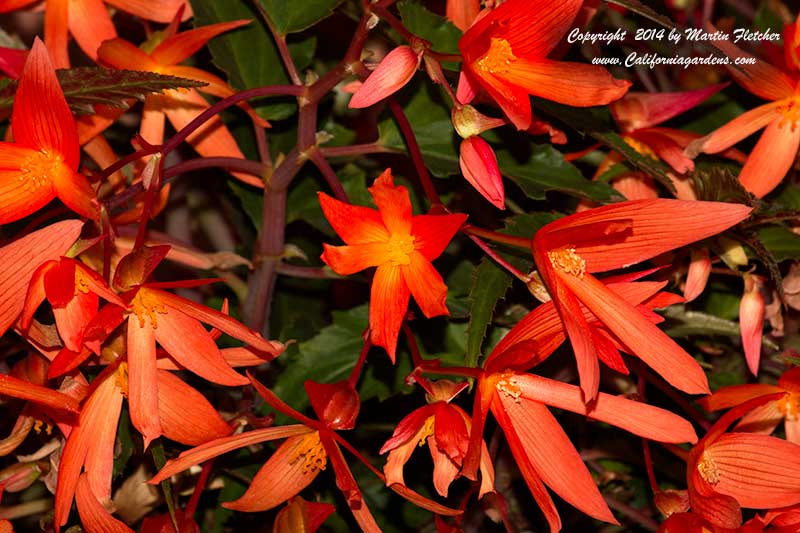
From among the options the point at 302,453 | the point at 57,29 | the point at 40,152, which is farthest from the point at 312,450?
the point at 57,29

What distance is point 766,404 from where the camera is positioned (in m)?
0.62

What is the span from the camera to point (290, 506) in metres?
0.55

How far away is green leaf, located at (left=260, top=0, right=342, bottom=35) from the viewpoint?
0.68m

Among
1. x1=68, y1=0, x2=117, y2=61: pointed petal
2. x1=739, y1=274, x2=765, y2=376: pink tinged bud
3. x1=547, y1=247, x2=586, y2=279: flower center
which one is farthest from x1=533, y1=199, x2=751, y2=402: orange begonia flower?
x1=68, y1=0, x2=117, y2=61: pointed petal

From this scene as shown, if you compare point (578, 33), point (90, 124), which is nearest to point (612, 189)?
point (578, 33)

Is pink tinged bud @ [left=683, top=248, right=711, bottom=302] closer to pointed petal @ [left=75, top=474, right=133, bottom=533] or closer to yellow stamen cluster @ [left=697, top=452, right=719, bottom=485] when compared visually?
yellow stamen cluster @ [left=697, top=452, right=719, bottom=485]

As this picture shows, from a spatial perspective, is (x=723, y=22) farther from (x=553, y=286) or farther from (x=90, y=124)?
(x=90, y=124)

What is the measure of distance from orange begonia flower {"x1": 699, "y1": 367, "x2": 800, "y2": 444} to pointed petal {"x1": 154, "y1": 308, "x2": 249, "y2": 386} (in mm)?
306

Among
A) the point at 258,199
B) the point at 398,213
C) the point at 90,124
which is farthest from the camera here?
the point at 258,199

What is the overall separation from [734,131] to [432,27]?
0.73 ft

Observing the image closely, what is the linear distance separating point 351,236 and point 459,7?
209mm

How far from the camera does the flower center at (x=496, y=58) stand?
0.54 m

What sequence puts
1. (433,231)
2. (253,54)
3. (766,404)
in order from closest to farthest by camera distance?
(433,231)
(766,404)
(253,54)

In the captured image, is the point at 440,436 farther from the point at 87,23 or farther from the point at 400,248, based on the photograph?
the point at 87,23
